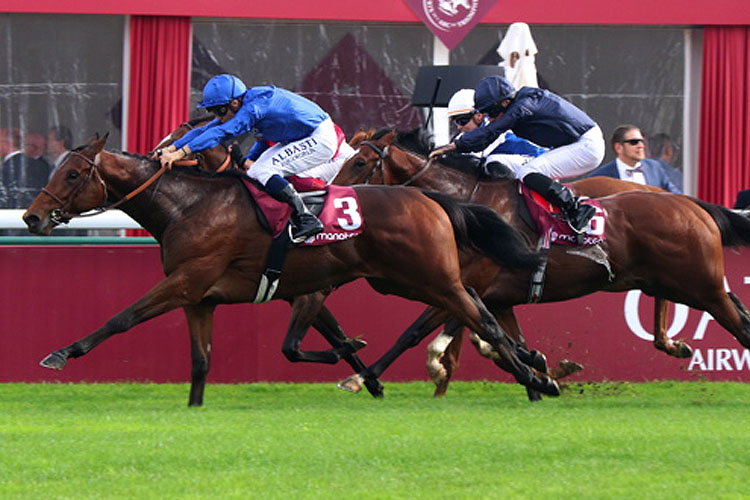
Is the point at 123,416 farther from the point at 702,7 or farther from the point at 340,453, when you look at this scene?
the point at 702,7

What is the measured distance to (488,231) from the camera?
7934 mm

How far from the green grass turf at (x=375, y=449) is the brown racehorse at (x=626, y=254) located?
653mm

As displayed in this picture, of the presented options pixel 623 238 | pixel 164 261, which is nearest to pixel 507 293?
pixel 623 238

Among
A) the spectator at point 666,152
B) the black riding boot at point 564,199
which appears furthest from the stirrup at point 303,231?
the spectator at point 666,152

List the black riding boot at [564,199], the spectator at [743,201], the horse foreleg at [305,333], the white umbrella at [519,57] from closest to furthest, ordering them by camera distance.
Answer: the black riding boot at [564,199]
the horse foreleg at [305,333]
the spectator at [743,201]
the white umbrella at [519,57]

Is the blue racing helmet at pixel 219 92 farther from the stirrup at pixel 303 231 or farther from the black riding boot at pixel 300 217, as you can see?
the stirrup at pixel 303 231

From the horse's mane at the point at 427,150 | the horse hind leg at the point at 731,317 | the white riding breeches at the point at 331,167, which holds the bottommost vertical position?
the horse hind leg at the point at 731,317

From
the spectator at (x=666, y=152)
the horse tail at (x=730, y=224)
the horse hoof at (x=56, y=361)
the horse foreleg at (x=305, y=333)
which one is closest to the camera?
the horse hoof at (x=56, y=361)

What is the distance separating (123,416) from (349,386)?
1.56 m

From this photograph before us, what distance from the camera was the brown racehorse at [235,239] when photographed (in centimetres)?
758

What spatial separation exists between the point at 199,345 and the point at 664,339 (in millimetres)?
3189

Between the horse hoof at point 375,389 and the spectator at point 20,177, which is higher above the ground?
the spectator at point 20,177

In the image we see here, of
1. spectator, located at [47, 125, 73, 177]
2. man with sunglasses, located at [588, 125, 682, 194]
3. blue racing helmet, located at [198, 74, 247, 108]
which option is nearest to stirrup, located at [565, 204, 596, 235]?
blue racing helmet, located at [198, 74, 247, 108]

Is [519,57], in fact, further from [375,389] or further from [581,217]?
[375,389]
